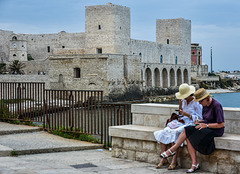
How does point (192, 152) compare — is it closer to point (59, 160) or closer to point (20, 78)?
point (59, 160)

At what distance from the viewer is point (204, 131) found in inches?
198

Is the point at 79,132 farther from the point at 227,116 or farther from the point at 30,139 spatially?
the point at 227,116

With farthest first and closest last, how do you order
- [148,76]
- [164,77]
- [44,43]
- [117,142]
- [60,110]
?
[44,43] < [164,77] < [148,76] < [60,110] < [117,142]

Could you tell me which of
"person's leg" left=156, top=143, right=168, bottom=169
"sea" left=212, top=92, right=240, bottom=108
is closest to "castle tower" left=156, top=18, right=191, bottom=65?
"sea" left=212, top=92, right=240, bottom=108

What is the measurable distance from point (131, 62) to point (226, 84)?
45456mm

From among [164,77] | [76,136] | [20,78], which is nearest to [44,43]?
[164,77]

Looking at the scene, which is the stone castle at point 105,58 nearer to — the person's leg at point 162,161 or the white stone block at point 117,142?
the white stone block at point 117,142

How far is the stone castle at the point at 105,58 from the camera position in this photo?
33500 mm

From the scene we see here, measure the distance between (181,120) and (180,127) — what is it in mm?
190

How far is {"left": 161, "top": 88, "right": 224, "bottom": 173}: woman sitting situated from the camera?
4992 mm

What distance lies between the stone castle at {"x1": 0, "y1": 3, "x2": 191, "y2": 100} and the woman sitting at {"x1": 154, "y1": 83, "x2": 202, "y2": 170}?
2675 cm

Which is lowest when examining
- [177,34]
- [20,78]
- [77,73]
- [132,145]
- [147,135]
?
[132,145]

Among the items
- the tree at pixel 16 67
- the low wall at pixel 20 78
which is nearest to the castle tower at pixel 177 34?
the tree at pixel 16 67

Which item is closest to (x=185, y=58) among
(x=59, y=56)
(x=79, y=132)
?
(x=59, y=56)
